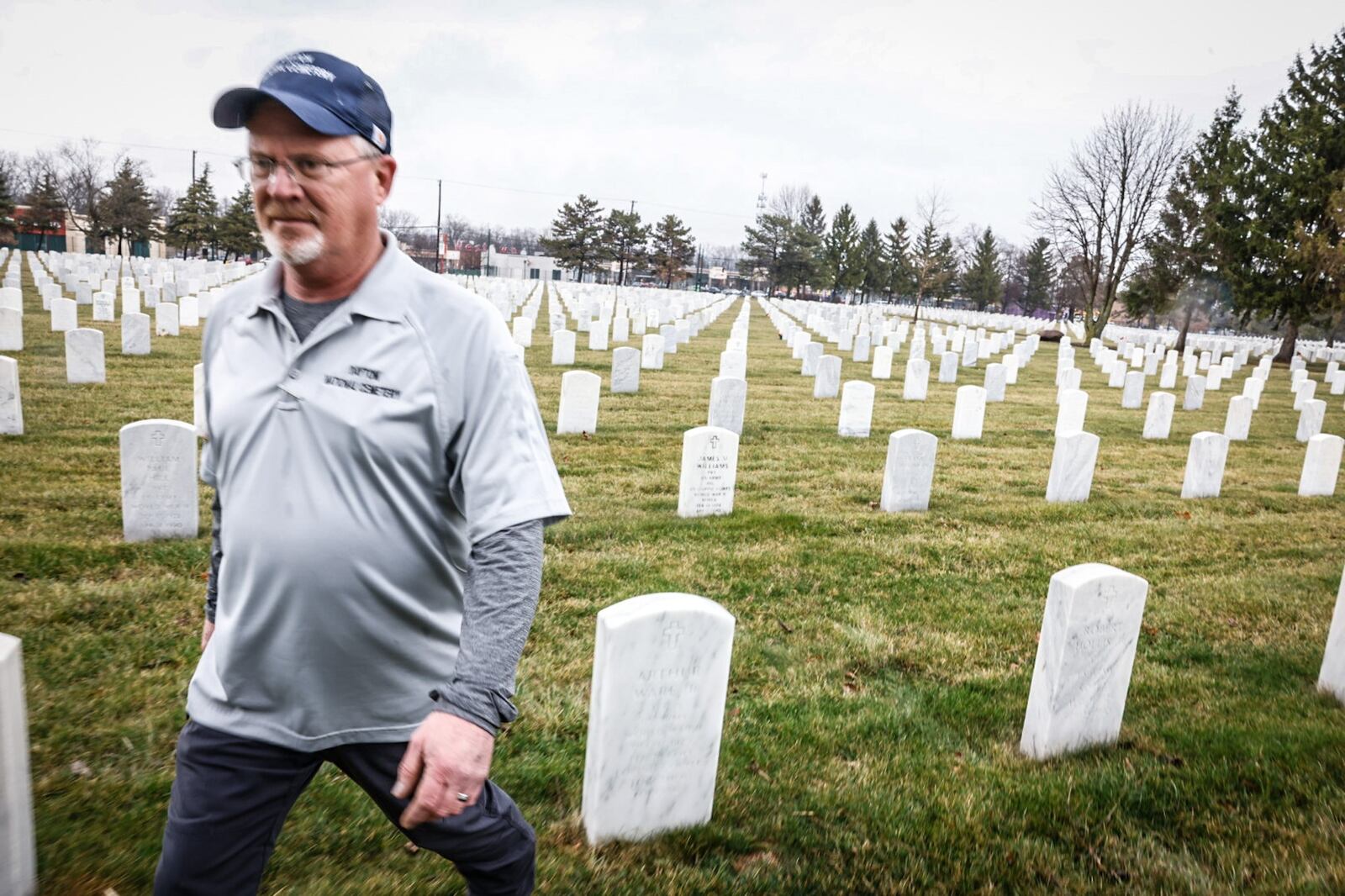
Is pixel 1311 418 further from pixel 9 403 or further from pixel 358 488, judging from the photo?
pixel 9 403

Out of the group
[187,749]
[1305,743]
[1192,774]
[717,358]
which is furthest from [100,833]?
[717,358]

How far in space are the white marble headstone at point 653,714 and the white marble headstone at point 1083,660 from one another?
1621mm

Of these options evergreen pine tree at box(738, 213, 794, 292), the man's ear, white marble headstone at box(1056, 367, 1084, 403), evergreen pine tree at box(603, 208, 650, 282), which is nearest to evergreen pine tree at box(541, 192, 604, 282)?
evergreen pine tree at box(603, 208, 650, 282)

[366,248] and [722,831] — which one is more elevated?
[366,248]

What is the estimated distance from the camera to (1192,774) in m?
3.79

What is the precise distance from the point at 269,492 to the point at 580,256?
70621 millimetres

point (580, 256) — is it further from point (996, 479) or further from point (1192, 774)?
point (1192, 774)

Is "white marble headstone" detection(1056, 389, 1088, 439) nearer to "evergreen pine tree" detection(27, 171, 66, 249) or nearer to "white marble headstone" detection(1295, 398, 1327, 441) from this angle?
"white marble headstone" detection(1295, 398, 1327, 441)

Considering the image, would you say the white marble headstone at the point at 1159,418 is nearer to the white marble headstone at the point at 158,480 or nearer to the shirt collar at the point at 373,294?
the white marble headstone at the point at 158,480

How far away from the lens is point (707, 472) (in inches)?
291

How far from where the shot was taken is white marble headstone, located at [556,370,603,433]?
10430 mm

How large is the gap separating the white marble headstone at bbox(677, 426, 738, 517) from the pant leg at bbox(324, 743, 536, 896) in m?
5.37

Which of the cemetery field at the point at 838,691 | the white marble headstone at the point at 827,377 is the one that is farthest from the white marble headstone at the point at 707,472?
the white marble headstone at the point at 827,377

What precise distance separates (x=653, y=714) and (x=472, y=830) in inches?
54.2
